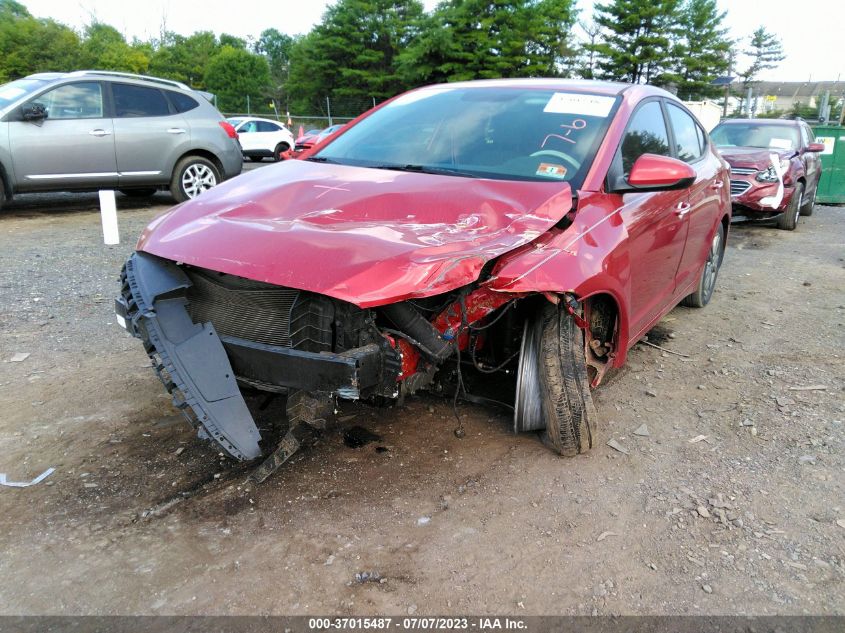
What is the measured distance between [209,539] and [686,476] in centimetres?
206

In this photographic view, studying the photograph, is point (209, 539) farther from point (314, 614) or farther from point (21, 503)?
point (21, 503)

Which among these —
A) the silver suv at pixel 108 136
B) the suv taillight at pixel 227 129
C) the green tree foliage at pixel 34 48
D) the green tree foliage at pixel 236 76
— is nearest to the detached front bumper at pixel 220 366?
the silver suv at pixel 108 136

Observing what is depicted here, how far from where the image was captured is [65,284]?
19.4 ft

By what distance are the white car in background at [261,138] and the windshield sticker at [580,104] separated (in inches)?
765

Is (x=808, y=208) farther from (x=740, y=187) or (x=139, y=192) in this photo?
(x=139, y=192)

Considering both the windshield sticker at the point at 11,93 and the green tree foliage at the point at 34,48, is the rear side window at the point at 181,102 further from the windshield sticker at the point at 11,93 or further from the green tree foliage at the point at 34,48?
the green tree foliage at the point at 34,48

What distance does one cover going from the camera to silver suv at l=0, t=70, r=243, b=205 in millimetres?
8391

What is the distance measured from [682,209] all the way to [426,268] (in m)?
2.32

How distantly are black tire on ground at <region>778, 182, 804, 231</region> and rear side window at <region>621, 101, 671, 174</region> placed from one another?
6905mm

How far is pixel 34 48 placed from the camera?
106 ft

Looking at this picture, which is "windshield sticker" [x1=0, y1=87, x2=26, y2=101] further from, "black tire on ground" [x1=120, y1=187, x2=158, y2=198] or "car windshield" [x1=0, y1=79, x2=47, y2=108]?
"black tire on ground" [x1=120, y1=187, x2=158, y2=198]

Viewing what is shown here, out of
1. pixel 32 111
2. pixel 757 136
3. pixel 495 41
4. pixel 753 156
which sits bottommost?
pixel 753 156

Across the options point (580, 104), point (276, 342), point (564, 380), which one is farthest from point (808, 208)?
point (276, 342)

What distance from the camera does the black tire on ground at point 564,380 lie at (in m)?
3.02
